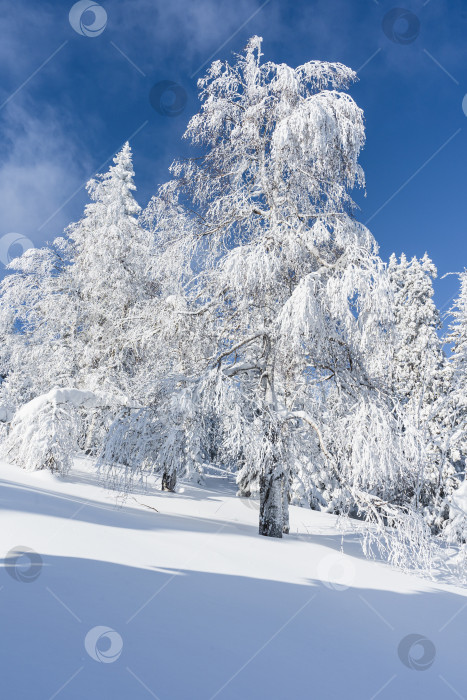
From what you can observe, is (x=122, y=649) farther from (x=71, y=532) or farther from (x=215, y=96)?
(x=215, y=96)

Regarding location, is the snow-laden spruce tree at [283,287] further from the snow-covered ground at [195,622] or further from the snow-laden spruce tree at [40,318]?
Answer: the snow-laden spruce tree at [40,318]

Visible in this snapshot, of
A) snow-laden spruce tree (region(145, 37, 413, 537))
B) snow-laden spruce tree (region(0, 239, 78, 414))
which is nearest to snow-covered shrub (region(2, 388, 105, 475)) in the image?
snow-laden spruce tree (region(145, 37, 413, 537))

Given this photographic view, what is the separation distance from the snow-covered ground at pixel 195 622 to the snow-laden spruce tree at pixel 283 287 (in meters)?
1.72

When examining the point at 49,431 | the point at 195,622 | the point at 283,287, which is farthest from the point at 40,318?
the point at 195,622

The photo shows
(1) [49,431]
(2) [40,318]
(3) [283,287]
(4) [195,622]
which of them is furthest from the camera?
(2) [40,318]

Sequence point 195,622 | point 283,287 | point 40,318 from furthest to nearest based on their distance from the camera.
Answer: point 40,318 → point 283,287 → point 195,622

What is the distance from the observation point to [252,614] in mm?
3012

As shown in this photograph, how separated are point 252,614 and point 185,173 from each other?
7.26 m

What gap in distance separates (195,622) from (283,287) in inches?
210

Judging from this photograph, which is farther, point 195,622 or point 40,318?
point 40,318

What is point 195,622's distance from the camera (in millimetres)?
2678

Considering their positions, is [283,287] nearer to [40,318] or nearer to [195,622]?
[195,622]

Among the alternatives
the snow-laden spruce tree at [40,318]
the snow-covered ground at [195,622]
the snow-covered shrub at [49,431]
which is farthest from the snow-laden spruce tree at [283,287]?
the snow-laden spruce tree at [40,318]

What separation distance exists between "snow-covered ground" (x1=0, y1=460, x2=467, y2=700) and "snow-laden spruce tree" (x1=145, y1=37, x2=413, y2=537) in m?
1.72
